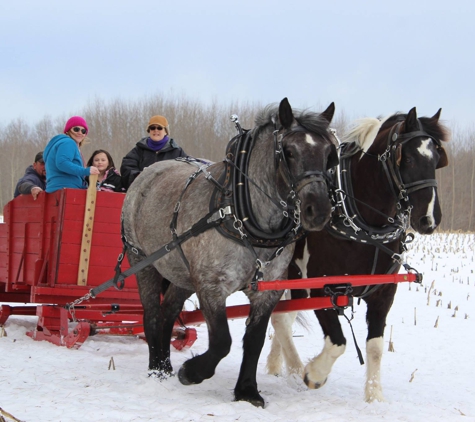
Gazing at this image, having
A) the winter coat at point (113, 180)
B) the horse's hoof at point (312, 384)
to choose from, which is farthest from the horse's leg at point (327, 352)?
the winter coat at point (113, 180)

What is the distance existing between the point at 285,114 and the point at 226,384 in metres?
1.96

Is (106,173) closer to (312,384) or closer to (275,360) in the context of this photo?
(275,360)

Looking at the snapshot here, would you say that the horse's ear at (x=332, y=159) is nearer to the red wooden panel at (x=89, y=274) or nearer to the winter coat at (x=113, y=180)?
the red wooden panel at (x=89, y=274)

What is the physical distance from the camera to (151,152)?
6.24m

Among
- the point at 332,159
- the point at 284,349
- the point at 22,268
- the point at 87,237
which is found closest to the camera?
the point at 332,159

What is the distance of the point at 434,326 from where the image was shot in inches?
280

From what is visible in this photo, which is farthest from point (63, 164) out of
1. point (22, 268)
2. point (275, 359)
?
point (275, 359)

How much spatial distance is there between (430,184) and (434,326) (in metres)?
3.73

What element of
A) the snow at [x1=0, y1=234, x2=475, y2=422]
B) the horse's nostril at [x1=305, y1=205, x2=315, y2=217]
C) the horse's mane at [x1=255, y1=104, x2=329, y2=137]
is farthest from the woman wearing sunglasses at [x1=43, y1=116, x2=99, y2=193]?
the horse's nostril at [x1=305, y1=205, x2=315, y2=217]

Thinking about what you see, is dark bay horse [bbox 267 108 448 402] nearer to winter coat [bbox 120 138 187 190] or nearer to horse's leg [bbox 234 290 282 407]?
horse's leg [bbox 234 290 282 407]

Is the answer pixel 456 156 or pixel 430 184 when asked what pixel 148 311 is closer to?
pixel 430 184

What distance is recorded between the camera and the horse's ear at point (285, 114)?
3599mm

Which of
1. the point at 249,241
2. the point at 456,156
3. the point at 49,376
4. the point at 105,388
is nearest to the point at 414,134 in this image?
the point at 249,241

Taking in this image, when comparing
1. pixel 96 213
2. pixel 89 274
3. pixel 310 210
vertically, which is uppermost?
pixel 310 210
